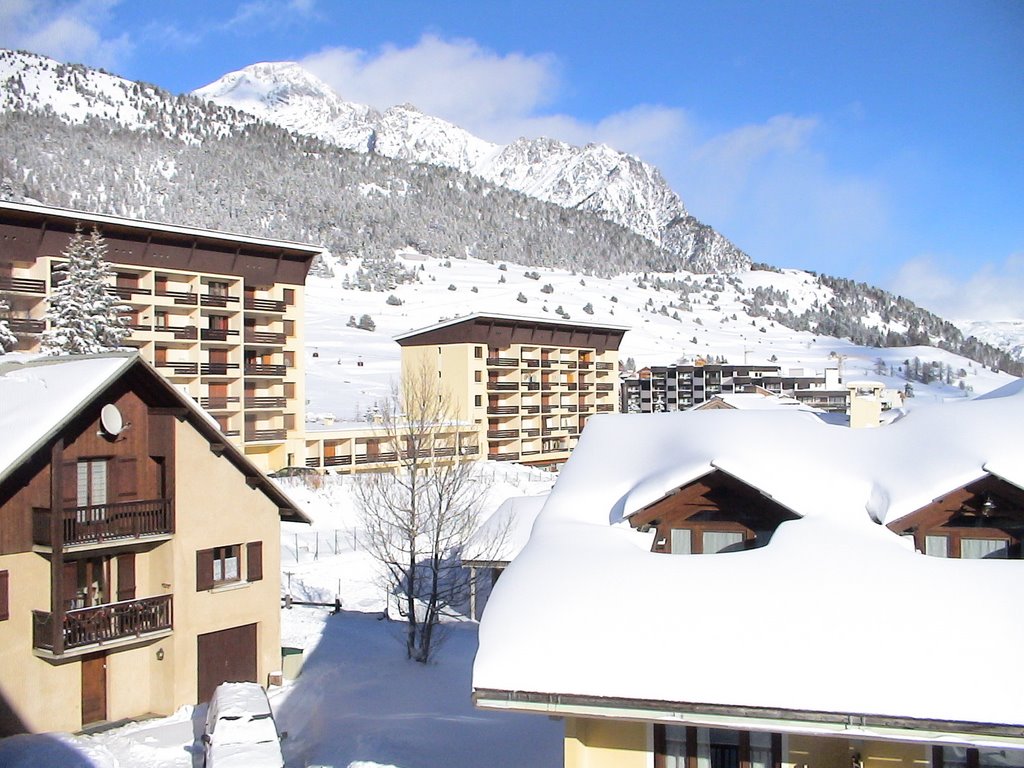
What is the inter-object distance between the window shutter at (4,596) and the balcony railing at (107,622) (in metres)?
0.63

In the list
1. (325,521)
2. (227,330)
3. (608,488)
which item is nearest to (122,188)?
(227,330)

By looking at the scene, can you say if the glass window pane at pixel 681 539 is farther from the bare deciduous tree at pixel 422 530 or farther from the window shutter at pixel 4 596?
the window shutter at pixel 4 596

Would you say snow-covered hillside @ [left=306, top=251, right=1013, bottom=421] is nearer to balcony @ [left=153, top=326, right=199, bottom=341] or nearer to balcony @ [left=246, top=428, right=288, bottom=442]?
balcony @ [left=246, top=428, right=288, bottom=442]

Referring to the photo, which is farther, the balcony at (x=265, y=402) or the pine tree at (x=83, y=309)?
→ the balcony at (x=265, y=402)

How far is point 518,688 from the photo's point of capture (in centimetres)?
974

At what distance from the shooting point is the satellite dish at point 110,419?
21.0 metres

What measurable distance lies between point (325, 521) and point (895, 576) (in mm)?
43730

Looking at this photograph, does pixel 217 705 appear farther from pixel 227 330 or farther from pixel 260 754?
pixel 227 330

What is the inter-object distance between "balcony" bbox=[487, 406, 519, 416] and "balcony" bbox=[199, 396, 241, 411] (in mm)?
22740

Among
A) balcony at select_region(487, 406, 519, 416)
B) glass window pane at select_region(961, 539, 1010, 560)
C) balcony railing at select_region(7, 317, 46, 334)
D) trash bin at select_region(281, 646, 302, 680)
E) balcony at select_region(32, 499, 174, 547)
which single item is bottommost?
trash bin at select_region(281, 646, 302, 680)

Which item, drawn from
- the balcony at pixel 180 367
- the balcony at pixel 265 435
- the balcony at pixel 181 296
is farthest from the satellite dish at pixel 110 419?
the balcony at pixel 265 435

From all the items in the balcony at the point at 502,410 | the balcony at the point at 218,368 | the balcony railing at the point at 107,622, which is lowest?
the balcony railing at the point at 107,622

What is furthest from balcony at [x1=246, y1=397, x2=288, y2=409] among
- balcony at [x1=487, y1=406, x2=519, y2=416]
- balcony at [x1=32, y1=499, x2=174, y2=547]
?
balcony at [x1=32, y1=499, x2=174, y2=547]

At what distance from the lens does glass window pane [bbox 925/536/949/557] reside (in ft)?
42.4
